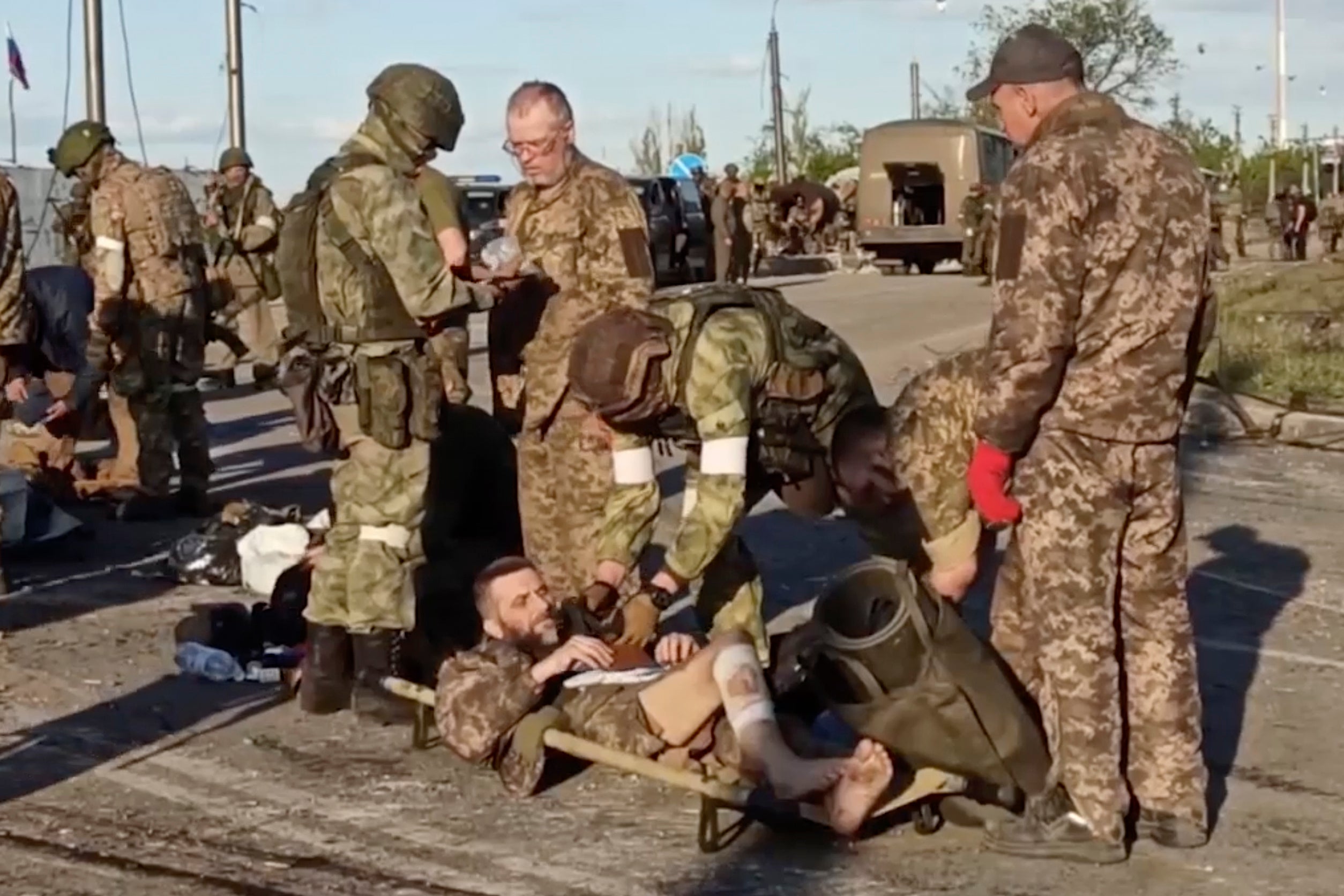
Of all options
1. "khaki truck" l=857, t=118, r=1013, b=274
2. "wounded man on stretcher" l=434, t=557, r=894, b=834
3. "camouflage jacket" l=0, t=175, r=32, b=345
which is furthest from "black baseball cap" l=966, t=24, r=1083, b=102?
"khaki truck" l=857, t=118, r=1013, b=274

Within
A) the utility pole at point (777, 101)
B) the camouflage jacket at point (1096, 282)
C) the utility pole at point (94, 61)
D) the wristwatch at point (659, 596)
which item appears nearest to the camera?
the camouflage jacket at point (1096, 282)

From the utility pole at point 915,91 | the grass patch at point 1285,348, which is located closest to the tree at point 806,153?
the utility pole at point 915,91

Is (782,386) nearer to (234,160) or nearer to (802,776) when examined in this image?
(802,776)

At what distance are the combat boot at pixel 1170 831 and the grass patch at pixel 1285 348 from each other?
4.95 metres

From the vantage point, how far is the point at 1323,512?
10977mm

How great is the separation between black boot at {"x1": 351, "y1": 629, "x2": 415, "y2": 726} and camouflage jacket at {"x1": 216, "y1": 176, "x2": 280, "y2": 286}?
10076 millimetres

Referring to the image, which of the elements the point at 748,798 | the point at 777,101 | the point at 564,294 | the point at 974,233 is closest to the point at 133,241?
the point at 564,294

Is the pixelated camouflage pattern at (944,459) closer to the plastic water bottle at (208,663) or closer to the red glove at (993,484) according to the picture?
the red glove at (993,484)

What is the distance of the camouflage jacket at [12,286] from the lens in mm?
9719

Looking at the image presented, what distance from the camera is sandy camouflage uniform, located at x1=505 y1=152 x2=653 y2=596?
7.43 m

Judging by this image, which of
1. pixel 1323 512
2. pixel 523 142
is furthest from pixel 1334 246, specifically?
pixel 523 142

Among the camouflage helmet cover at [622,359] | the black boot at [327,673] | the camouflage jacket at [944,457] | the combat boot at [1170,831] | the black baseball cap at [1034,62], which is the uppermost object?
the black baseball cap at [1034,62]

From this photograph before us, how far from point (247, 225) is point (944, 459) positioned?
11.8 m

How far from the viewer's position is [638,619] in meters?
6.27
